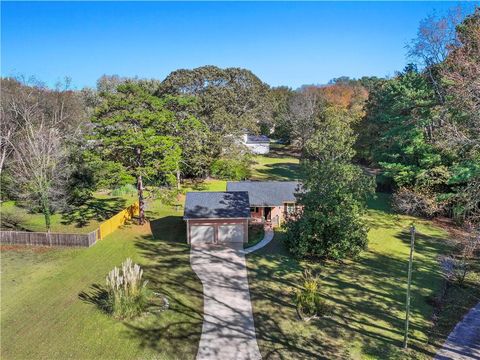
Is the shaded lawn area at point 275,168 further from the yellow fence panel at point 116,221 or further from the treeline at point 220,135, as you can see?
the yellow fence panel at point 116,221

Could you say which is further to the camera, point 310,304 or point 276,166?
point 276,166

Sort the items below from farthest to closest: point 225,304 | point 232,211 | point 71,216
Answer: point 71,216
point 232,211
point 225,304

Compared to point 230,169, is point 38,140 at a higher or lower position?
higher

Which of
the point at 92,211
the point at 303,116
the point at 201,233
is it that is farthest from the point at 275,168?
the point at 201,233

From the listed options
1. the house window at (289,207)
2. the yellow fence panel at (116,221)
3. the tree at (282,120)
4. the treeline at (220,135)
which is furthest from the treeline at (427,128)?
the tree at (282,120)

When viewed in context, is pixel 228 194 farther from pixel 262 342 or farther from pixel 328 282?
pixel 262 342

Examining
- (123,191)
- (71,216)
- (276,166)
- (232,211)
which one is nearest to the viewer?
(232,211)

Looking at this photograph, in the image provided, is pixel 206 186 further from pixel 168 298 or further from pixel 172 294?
pixel 168 298
